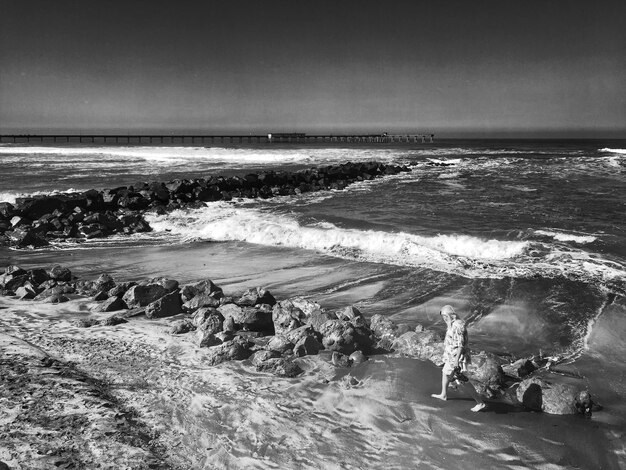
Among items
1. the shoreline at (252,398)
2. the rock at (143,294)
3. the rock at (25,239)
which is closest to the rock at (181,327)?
the shoreline at (252,398)

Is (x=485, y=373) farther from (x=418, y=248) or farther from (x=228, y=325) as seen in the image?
(x=418, y=248)

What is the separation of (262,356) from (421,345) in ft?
6.63

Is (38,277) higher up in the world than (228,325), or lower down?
higher up

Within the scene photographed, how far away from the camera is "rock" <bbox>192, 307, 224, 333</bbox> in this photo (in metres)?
6.15

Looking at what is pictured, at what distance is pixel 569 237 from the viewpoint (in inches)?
470

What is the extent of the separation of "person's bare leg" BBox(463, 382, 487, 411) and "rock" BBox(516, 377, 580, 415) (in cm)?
44

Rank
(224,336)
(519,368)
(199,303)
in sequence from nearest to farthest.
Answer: (519,368) → (224,336) → (199,303)

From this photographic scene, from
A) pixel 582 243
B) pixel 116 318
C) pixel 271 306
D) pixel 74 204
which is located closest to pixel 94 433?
pixel 116 318

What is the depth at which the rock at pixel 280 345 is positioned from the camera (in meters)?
5.69

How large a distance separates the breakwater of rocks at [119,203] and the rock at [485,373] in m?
11.7

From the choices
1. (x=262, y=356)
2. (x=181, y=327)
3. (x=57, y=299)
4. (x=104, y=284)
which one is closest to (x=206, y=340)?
(x=181, y=327)

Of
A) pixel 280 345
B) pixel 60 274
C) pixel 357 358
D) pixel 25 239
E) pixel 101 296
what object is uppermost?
pixel 25 239

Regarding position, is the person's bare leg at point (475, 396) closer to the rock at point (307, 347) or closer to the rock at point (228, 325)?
the rock at point (307, 347)

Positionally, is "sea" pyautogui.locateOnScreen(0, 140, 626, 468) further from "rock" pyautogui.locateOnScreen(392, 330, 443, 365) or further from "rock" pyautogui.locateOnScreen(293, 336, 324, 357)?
"rock" pyautogui.locateOnScreen(293, 336, 324, 357)
